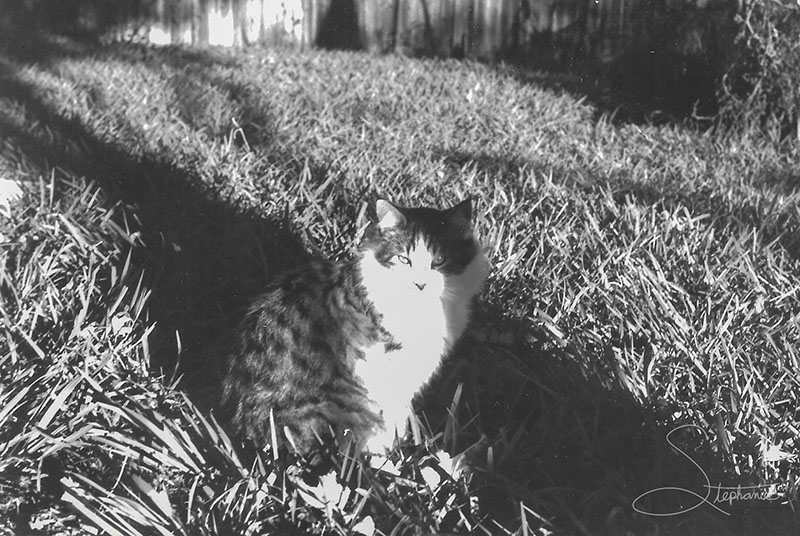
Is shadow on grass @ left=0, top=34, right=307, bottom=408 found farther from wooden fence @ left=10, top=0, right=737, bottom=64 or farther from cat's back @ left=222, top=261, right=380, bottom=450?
wooden fence @ left=10, top=0, right=737, bottom=64

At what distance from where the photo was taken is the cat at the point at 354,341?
1.87 meters

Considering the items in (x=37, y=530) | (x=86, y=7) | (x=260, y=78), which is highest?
(x=86, y=7)

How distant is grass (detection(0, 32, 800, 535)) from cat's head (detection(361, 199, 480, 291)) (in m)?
0.34

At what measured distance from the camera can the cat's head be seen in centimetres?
205

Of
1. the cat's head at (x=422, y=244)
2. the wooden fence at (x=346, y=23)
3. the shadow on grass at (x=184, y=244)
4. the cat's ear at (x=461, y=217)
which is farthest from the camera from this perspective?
the wooden fence at (x=346, y=23)

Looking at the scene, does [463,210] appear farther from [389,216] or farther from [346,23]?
[346,23]

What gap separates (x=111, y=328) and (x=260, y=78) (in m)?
3.79

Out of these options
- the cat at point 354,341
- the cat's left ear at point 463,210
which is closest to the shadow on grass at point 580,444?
the cat at point 354,341

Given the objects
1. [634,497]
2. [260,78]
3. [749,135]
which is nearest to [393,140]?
[260,78]

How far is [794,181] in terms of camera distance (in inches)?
151

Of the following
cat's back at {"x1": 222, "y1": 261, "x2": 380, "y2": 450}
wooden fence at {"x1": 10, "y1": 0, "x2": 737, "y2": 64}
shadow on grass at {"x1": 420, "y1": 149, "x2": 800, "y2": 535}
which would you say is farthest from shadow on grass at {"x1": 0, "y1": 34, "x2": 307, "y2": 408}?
wooden fence at {"x1": 10, "y1": 0, "x2": 737, "y2": 64}

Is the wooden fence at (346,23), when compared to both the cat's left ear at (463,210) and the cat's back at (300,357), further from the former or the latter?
the cat's back at (300,357)

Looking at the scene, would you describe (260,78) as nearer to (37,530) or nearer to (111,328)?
(111,328)

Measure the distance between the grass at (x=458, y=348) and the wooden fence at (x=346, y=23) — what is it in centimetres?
280
